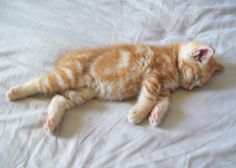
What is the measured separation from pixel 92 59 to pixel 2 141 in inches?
21.6

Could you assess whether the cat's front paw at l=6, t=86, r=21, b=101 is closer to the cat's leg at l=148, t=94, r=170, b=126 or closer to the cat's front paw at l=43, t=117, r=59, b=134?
the cat's front paw at l=43, t=117, r=59, b=134

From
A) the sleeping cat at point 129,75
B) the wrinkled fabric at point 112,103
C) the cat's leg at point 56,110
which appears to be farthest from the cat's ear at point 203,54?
the cat's leg at point 56,110

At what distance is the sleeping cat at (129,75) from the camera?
132cm

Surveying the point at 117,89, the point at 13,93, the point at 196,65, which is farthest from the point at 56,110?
the point at 196,65

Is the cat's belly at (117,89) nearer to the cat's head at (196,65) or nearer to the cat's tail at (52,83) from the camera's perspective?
the cat's tail at (52,83)

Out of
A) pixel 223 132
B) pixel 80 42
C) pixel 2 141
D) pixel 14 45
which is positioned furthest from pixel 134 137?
pixel 14 45

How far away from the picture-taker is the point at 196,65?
1471 millimetres

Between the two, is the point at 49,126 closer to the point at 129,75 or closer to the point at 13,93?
the point at 13,93

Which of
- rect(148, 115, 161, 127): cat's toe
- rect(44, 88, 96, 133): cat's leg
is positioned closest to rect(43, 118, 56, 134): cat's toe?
rect(44, 88, 96, 133): cat's leg

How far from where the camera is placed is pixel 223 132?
4.00 feet

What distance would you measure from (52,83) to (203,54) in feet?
2.36

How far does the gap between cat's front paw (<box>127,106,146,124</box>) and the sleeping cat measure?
11 millimetres

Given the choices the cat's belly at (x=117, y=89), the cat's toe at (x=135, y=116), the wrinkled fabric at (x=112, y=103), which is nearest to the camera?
the wrinkled fabric at (x=112, y=103)

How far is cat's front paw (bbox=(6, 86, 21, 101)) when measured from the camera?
4.16ft
